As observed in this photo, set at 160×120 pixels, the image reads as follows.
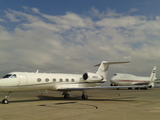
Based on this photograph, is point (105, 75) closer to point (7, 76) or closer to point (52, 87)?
point (52, 87)

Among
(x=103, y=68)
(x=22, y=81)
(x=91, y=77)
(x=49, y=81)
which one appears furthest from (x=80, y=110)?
(x=103, y=68)

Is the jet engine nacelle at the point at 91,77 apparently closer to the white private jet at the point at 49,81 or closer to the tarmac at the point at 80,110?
the white private jet at the point at 49,81

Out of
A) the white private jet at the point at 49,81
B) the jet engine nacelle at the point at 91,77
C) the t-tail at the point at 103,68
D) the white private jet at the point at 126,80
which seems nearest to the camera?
the white private jet at the point at 49,81

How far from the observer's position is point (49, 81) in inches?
629

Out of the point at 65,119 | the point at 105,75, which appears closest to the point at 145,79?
the point at 105,75

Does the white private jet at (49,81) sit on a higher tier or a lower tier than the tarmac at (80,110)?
higher

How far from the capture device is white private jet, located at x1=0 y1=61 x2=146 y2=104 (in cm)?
1357

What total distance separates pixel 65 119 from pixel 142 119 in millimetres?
3383

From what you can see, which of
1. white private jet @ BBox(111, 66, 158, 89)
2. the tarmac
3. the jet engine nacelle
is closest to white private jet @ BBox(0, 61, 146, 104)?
the jet engine nacelle

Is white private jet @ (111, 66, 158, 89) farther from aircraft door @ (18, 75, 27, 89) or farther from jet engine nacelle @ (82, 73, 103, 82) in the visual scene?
aircraft door @ (18, 75, 27, 89)

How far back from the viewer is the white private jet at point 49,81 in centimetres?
A: 1357

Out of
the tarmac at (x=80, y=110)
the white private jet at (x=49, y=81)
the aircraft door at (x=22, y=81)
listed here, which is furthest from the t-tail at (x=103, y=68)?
the aircraft door at (x=22, y=81)

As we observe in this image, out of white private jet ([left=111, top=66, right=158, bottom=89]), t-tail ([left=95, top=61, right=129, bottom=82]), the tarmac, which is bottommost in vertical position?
the tarmac

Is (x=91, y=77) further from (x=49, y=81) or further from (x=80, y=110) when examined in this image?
(x=80, y=110)
